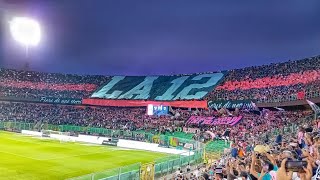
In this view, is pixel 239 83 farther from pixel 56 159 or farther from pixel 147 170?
pixel 147 170

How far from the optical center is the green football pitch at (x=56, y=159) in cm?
2575

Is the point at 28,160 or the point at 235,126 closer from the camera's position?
the point at 28,160

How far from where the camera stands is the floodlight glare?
208 feet

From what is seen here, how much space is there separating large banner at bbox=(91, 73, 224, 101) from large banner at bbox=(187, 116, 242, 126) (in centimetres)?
673

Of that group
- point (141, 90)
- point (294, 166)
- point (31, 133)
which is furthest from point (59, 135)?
point (294, 166)

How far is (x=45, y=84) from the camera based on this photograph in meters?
81.9

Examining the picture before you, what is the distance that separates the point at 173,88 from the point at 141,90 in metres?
7.19

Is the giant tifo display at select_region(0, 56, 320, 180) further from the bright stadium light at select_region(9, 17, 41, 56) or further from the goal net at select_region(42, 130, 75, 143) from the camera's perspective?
the bright stadium light at select_region(9, 17, 41, 56)

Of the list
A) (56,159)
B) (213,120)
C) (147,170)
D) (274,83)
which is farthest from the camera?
(274,83)

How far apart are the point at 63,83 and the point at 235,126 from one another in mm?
48250

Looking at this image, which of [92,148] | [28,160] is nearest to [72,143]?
[92,148]

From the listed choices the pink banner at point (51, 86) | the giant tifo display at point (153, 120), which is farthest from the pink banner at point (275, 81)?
the pink banner at point (51, 86)

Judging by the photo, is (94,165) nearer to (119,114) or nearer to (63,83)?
(119,114)

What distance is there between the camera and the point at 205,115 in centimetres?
Result: 5378
